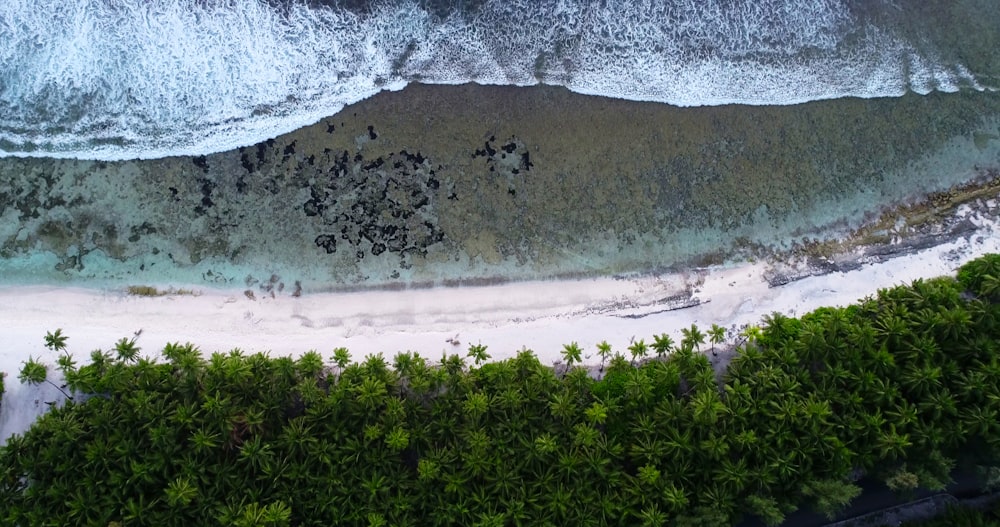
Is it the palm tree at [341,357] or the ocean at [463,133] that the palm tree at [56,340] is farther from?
the palm tree at [341,357]

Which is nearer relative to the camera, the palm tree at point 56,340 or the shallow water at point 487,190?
the palm tree at point 56,340

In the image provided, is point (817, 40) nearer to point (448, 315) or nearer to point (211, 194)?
point (448, 315)

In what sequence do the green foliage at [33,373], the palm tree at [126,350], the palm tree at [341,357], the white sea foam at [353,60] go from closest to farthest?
the green foliage at [33,373] < the palm tree at [126,350] < the palm tree at [341,357] < the white sea foam at [353,60]

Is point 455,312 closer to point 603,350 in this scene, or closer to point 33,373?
point 603,350

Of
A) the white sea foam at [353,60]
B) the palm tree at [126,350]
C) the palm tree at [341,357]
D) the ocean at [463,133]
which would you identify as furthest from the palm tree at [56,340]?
the palm tree at [341,357]

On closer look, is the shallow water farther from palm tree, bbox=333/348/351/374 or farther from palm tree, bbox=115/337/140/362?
palm tree, bbox=333/348/351/374

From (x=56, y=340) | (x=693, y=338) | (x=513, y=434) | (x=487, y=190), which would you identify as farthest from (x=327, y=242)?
(x=693, y=338)

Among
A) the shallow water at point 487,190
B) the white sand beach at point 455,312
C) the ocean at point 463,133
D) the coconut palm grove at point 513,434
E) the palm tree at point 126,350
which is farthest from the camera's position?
the ocean at point 463,133
